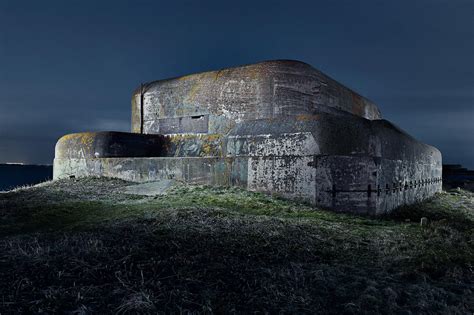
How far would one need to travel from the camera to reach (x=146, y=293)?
186 centimetres

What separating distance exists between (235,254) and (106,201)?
11.0 ft

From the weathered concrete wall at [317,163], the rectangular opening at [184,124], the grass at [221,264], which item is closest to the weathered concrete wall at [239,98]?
the rectangular opening at [184,124]

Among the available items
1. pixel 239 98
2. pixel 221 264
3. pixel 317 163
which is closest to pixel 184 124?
pixel 239 98

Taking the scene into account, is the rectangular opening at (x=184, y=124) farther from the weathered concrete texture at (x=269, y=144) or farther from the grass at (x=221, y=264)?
the grass at (x=221, y=264)

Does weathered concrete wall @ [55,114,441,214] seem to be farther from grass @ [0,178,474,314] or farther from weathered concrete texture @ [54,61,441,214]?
grass @ [0,178,474,314]

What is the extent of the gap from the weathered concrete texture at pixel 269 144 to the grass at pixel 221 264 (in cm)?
114

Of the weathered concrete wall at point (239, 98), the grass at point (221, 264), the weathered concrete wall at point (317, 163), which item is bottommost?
the grass at point (221, 264)

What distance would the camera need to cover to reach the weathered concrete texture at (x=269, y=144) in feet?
17.3

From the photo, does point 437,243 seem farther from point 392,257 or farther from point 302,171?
point 302,171

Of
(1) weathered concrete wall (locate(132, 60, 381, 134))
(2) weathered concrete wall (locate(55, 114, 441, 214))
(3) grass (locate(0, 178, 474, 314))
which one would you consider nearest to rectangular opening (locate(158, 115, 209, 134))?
(1) weathered concrete wall (locate(132, 60, 381, 134))

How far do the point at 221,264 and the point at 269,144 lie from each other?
12.1ft

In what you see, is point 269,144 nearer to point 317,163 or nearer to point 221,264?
point 317,163

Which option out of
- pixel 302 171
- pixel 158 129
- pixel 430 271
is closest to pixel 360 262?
pixel 430 271

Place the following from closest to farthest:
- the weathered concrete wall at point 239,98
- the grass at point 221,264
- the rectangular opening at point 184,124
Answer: the grass at point 221,264
the weathered concrete wall at point 239,98
the rectangular opening at point 184,124
